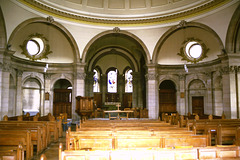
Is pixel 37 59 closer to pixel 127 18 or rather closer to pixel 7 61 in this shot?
pixel 7 61

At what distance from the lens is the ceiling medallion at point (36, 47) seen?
56.5ft

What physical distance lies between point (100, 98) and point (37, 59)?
38.5 feet

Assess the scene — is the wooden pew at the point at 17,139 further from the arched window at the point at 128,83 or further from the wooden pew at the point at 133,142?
the arched window at the point at 128,83

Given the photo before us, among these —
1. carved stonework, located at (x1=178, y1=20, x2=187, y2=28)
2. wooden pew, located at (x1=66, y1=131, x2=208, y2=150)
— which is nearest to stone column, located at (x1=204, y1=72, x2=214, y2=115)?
carved stonework, located at (x1=178, y1=20, x2=187, y2=28)


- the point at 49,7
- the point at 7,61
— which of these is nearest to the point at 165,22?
the point at 49,7

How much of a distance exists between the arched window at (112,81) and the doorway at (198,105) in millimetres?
12071

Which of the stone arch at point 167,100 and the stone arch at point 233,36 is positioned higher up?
the stone arch at point 233,36

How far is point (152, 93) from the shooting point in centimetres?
1862

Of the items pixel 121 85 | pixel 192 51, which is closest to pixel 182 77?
pixel 192 51

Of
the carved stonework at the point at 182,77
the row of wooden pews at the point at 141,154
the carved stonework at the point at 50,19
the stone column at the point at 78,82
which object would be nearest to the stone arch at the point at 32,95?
the stone column at the point at 78,82

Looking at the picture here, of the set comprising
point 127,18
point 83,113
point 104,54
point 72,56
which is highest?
point 127,18

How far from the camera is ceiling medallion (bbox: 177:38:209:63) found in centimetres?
1868

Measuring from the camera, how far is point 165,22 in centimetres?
1839

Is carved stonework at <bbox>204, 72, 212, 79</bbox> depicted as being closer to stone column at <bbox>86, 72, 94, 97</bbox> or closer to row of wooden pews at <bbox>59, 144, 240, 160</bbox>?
stone column at <bbox>86, 72, 94, 97</bbox>
